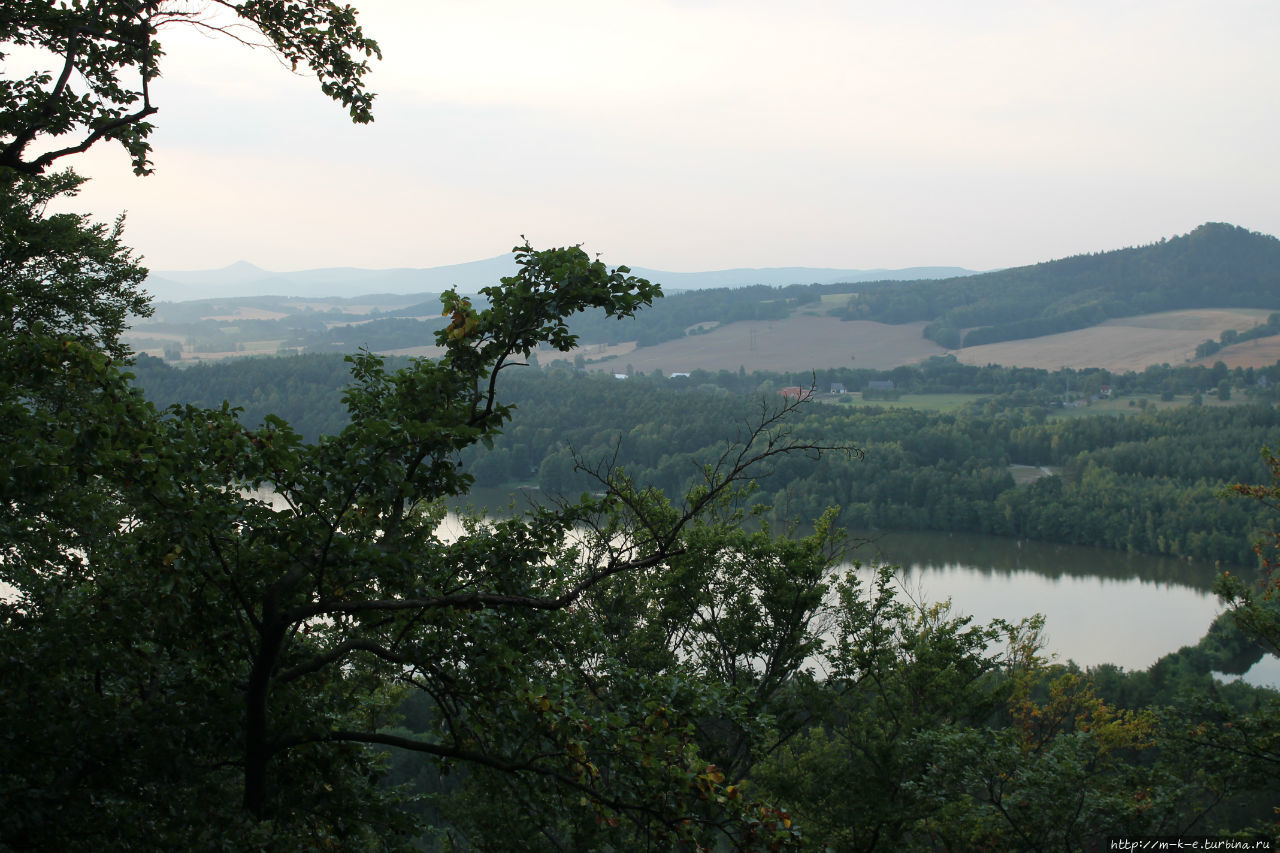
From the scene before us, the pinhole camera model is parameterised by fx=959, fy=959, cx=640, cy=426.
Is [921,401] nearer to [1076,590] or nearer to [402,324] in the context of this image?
[1076,590]

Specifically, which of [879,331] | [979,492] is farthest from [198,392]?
[879,331]

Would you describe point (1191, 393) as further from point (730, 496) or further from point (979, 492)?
point (730, 496)

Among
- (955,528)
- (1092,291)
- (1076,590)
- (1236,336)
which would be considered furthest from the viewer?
(1092,291)

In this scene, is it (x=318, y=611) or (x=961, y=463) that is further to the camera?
(x=961, y=463)

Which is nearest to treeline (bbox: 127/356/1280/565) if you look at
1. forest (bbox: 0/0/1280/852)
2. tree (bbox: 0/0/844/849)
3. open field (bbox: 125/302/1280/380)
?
open field (bbox: 125/302/1280/380)

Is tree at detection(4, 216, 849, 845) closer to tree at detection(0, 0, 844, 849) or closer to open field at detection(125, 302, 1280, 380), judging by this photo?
tree at detection(0, 0, 844, 849)

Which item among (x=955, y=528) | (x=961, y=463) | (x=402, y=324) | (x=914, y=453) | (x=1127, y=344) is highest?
(x=402, y=324)

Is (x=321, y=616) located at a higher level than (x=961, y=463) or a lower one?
higher

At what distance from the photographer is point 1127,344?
7869 centimetres

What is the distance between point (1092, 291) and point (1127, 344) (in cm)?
1627

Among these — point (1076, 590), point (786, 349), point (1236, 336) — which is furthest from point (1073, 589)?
point (1236, 336)

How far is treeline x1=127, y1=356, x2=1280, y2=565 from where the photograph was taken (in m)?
36.9

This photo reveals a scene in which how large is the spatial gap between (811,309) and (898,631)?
8577 centimetres

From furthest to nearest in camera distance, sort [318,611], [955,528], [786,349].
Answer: [786,349] < [955,528] < [318,611]
